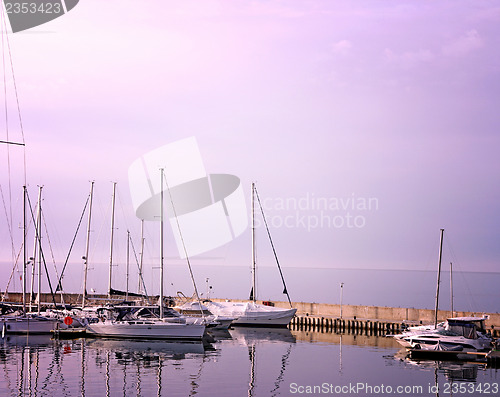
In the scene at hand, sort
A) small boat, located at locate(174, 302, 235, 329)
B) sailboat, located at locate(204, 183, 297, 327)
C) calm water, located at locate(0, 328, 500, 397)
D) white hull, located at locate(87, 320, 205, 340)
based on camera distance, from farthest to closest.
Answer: sailboat, located at locate(204, 183, 297, 327), small boat, located at locate(174, 302, 235, 329), white hull, located at locate(87, 320, 205, 340), calm water, located at locate(0, 328, 500, 397)

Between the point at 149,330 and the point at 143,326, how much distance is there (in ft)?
2.03

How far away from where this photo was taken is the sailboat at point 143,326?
50156mm

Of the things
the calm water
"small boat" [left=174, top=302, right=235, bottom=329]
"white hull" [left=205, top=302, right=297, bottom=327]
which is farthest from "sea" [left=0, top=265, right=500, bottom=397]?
"white hull" [left=205, top=302, right=297, bottom=327]

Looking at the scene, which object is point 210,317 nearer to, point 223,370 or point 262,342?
point 262,342

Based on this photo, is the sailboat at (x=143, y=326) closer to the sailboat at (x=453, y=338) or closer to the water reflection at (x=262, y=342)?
the water reflection at (x=262, y=342)

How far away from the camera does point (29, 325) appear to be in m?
53.2

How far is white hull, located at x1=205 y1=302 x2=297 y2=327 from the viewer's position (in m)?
62.8

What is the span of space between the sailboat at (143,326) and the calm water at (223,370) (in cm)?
122

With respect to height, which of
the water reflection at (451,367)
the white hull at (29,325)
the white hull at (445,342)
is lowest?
the water reflection at (451,367)

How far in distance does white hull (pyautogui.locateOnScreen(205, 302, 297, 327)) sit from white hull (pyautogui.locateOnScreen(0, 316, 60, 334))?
17.5 metres

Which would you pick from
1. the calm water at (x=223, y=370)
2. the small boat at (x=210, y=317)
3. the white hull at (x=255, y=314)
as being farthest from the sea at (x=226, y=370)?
the white hull at (x=255, y=314)

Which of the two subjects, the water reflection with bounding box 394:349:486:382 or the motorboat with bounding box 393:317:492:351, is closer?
the water reflection with bounding box 394:349:486:382

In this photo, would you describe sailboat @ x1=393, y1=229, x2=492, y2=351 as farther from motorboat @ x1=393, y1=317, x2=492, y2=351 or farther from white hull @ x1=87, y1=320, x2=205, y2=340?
white hull @ x1=87, y1=320, x2=205, y2=340

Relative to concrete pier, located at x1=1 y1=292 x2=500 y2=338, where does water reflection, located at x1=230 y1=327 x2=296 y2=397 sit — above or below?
below
